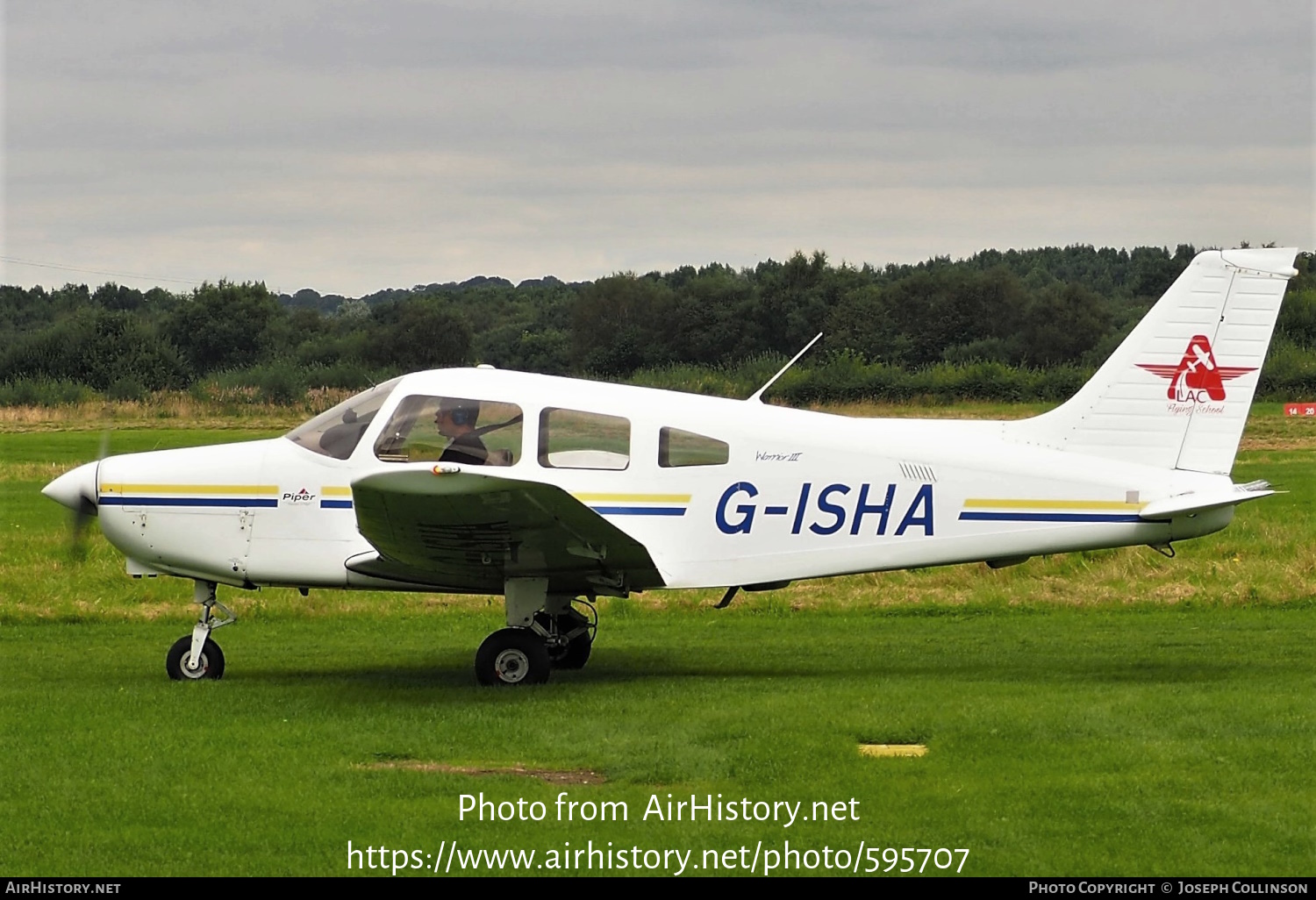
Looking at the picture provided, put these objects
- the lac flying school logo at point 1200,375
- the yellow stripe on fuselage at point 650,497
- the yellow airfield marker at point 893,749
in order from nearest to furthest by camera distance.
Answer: the yellow airfield marker at point 893,749 < the yellow stripe on fuselage at point 650,497 < the lac flying school logo at point 1200,375

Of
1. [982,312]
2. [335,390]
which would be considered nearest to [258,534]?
[335,390]

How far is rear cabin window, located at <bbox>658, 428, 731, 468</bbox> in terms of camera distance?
1070 cm

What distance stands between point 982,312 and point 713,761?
→ 32.6 meters

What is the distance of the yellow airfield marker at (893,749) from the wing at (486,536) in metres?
2.39

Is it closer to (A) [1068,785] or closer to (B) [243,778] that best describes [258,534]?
(B) [243,778]

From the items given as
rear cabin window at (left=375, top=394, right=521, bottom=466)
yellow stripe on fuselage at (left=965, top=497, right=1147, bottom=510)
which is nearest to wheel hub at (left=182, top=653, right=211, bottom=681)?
rear cabin window at (left=375, top=394, right=521, bottom=466)

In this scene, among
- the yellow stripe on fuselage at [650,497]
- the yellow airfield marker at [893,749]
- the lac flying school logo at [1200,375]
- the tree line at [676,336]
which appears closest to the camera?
the yellow airfield marker at [893,749]

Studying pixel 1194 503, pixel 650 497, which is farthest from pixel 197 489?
pixel 1194 503

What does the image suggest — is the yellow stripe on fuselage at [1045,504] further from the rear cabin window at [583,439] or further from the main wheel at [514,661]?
the main wheel at [514,661]

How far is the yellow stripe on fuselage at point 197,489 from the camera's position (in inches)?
427

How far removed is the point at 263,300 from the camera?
41250 mm

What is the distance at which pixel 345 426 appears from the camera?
10805 millimetres

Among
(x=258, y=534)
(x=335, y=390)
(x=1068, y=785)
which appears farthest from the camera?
(x=335, y=390)

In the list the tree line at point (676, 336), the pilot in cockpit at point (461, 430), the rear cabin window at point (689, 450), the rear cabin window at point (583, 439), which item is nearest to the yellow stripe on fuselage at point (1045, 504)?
the rear cabin window at point (689, 450)
